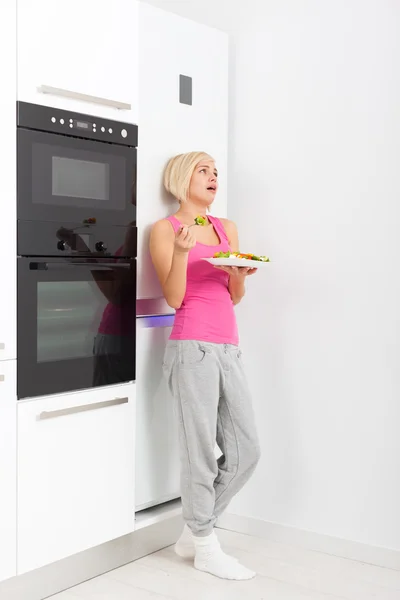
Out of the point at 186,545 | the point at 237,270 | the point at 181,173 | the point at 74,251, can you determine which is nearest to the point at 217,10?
the point at 181,173

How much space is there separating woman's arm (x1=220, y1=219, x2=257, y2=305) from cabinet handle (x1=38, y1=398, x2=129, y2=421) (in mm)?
567

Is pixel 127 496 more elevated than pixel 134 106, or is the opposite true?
pixel 134 106

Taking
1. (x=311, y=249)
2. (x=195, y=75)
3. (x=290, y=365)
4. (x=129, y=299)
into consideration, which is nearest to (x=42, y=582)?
(x=129, y=299)

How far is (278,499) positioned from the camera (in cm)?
310

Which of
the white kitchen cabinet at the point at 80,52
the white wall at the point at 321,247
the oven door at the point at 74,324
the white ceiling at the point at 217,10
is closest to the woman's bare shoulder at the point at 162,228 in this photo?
the oven door at the point at 74,324

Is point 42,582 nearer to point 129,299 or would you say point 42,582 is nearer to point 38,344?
point 38,344

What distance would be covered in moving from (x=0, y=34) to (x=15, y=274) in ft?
2.26

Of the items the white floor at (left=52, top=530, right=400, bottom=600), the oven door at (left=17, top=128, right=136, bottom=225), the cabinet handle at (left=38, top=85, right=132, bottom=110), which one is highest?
the cabinet handle at (left=38, top=85, right=132, bottom=110)

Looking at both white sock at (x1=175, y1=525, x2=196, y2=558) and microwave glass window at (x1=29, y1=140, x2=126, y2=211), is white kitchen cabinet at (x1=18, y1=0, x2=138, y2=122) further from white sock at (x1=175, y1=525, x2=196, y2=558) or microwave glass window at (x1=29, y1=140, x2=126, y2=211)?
white sock at (x1=175, y1=525, x2=196, y2=558)

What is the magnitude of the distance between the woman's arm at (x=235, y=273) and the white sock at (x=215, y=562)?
34.5 inches

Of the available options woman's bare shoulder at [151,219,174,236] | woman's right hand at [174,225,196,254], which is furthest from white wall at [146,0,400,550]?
woman's right hand at [174,225,196,254]

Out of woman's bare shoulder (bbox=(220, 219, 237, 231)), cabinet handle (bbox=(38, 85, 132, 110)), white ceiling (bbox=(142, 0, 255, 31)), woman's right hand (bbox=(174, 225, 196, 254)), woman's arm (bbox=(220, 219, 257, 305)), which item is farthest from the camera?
white ceiling (bbox=(142, 0, 255, 31))

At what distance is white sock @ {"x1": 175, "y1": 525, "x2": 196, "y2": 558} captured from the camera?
2846mm

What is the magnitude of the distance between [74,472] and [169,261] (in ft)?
2.54
